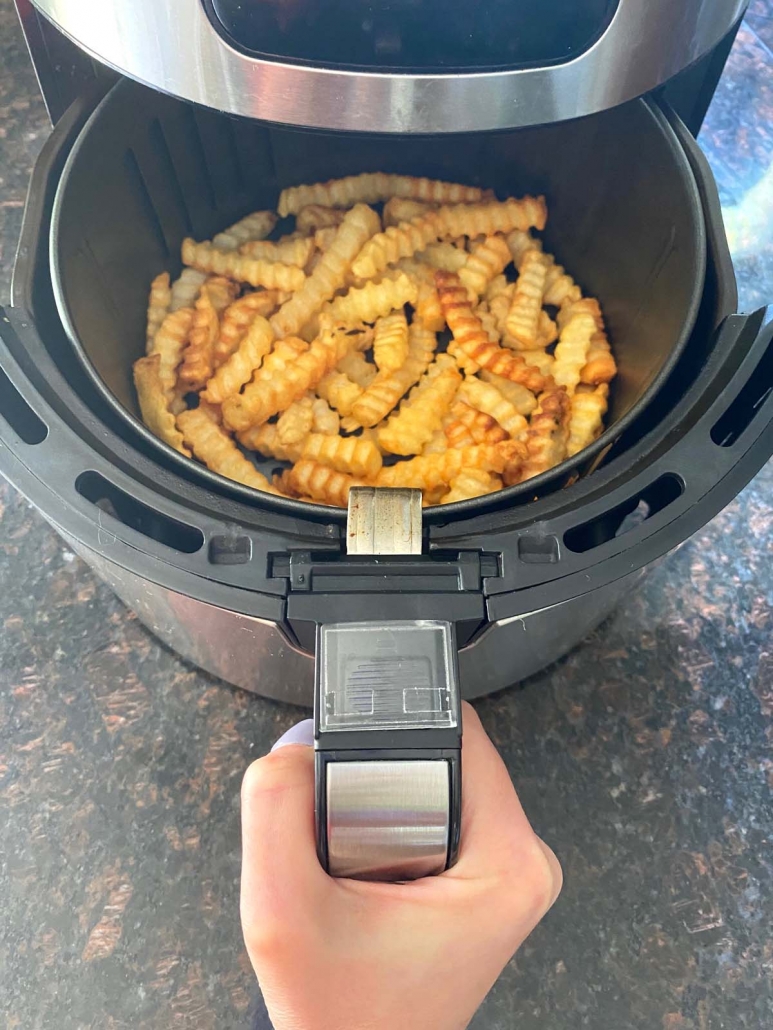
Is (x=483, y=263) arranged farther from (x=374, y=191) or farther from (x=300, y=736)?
(x=300, y=736)

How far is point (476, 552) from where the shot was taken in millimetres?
496

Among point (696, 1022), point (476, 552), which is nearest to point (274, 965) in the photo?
point (476, 552)

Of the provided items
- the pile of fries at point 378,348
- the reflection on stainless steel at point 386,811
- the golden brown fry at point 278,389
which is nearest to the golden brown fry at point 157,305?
the pile of fries at point 378,348

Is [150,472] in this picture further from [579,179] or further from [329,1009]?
[579,179]

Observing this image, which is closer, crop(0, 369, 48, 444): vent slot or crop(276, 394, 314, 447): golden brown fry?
crop(0, 369, 48, 444): vent slot

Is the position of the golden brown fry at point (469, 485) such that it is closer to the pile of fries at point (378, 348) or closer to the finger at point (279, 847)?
the pile of fries at point (378, 348)

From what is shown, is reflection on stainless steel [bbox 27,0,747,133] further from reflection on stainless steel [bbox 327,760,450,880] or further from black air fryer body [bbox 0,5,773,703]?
reflection on stainless steel [bbox 327,760,450,880]

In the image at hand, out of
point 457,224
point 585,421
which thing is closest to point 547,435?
point 585,421

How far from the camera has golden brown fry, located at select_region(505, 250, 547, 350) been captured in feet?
2.69

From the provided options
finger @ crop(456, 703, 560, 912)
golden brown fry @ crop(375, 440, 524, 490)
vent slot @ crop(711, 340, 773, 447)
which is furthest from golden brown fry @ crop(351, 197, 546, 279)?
finger @ crop(456, 703, 560, 912)

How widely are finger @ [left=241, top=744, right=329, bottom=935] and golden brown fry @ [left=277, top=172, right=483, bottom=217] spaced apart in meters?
0.63

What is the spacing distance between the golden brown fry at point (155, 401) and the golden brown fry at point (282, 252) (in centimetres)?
17

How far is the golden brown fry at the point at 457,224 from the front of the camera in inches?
32.6

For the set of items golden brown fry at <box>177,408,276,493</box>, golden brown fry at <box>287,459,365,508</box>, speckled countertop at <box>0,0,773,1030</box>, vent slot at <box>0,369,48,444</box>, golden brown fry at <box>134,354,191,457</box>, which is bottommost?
speckled countertop at <box>0,0,773,1030</box>
